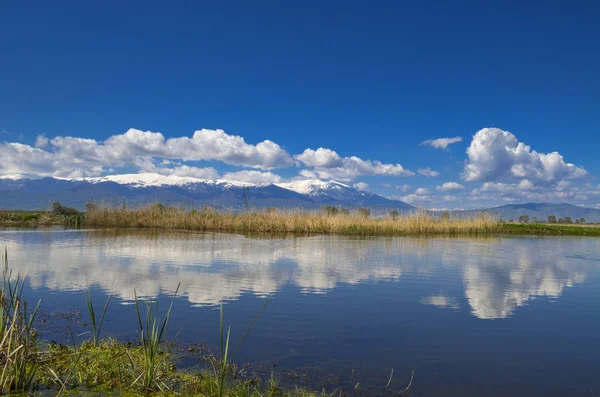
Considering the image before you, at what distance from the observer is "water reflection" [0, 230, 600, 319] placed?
43.5 ft

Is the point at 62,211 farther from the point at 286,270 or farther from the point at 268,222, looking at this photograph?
the point at 286,270

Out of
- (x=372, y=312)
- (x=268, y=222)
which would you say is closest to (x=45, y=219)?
(x=268, y=222)

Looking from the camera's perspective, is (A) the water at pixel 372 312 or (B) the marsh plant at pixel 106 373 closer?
(B) the marsh plant at pixel 106 373

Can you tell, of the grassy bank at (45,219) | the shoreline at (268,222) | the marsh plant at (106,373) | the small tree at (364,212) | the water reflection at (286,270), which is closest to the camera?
the marsh plant at (106,373)

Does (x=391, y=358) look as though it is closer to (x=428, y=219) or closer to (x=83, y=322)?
(x=83, y=322)

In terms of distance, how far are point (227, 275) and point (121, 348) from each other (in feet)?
27.5

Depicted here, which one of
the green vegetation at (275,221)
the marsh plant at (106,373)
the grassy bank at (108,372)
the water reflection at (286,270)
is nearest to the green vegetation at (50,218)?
the green vegetation at (275,221)

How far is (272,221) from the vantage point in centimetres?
4353

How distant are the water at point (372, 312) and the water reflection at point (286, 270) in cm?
8

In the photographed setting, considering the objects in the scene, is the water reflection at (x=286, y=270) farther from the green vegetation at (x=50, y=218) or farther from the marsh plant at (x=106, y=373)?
the green vegetation at (x=50, y=218)

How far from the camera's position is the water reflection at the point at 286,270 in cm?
1327

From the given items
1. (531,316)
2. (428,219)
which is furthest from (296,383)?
(428,219)

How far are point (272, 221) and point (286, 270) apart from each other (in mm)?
26051

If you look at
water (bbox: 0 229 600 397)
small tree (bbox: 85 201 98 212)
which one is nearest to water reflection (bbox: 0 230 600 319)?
water (bbox: 0 229 600 397)
